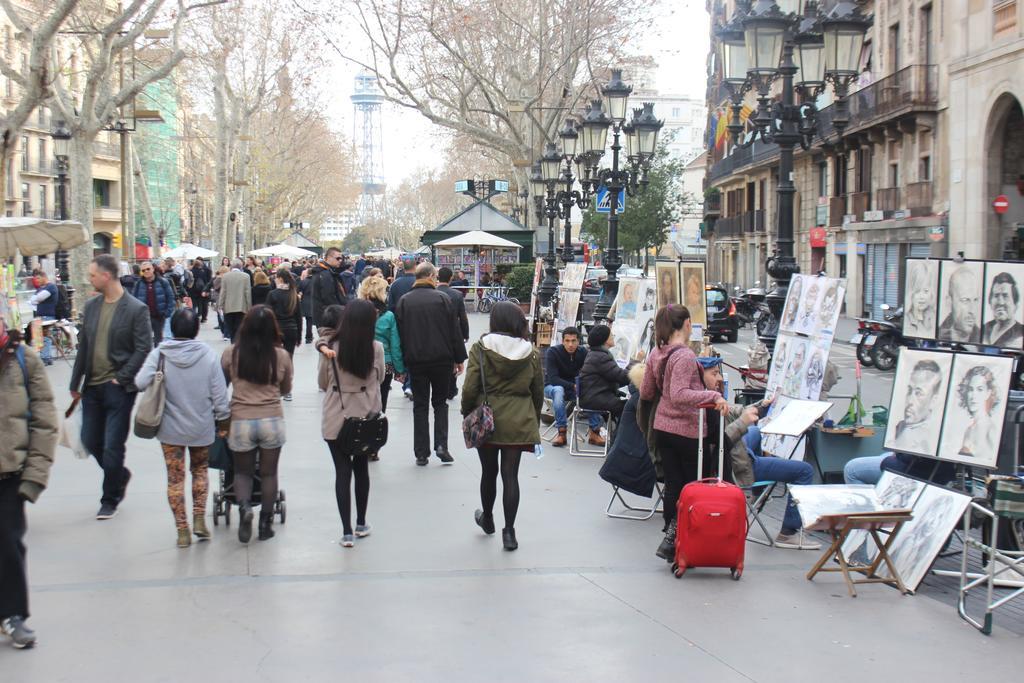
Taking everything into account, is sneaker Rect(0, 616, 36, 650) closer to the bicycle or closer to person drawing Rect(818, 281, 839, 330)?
person drawing Rect(818, 281, 839, 330)

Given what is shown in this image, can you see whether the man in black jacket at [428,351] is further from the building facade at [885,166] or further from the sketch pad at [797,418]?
the building facade at [885,166]

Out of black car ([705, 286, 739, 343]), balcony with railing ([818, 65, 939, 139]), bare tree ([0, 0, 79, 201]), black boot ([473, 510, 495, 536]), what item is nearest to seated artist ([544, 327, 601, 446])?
black boot ([473, 510, 495, 536])

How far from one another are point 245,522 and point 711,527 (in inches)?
112

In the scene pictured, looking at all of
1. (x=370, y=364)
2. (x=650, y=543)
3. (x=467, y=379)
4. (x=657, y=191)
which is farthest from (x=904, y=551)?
(x=657, y=191)

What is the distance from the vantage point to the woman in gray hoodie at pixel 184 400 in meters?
6.93

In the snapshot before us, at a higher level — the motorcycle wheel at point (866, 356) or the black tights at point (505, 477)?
the black tights at point (505, 477)

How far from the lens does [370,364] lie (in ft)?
23.8

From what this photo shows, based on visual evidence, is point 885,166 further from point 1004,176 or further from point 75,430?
point 75,430

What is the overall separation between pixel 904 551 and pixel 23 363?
4.83 m

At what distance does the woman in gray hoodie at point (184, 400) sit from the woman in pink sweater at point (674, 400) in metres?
2.66

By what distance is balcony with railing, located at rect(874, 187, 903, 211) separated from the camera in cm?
3519

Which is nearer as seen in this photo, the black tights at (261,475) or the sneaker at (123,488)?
the black tights at (261,475)

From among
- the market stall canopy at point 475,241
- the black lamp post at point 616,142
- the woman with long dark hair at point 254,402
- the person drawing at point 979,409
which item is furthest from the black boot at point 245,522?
the market stall canopy at point 475,241

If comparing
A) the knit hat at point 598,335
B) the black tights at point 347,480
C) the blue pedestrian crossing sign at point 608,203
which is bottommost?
the black tights at point 347,480
